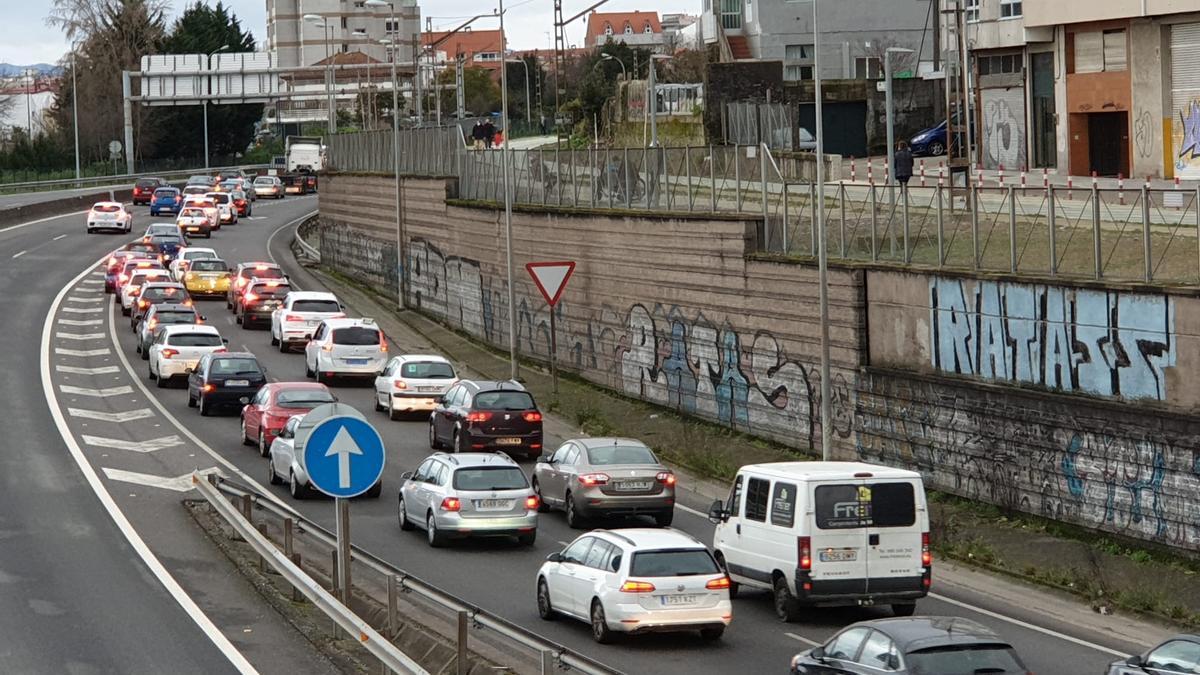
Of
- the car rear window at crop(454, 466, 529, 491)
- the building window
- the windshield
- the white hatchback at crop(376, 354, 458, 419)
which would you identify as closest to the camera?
the car rear window at crop(454, 466, 529, 491)

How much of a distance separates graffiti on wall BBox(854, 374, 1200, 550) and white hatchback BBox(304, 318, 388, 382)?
15.6 metres

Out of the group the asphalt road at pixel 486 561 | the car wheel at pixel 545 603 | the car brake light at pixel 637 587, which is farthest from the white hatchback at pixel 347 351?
the car brake light at pixel 637 587

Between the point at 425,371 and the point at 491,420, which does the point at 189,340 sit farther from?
the point at 491,420

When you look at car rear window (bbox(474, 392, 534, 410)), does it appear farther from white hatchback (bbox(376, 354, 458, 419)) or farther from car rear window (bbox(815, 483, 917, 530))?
car rear window (bbox(815, 483, 917, 530))

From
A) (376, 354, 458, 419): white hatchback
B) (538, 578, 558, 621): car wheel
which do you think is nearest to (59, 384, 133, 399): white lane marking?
(376, 354, 458, 419): white hatchback

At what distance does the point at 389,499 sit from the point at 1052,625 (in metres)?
12.5

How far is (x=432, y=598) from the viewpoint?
693 inches

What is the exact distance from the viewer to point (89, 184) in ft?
416

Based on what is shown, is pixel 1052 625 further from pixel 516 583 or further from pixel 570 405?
pixel 570 405

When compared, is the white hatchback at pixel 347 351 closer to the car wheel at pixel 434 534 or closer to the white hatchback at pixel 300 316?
the white hatchback at pixel 300 316

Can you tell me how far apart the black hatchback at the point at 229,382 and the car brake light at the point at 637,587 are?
67.4 feet

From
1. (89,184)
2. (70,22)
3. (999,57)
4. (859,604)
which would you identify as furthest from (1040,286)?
(70,22)

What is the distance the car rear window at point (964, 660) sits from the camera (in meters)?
14.2

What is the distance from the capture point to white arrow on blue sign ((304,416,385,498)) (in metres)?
15.3
